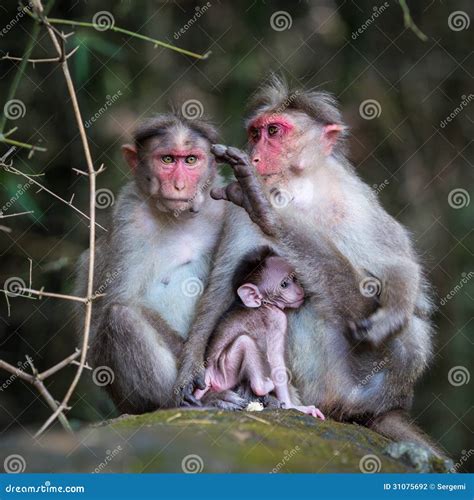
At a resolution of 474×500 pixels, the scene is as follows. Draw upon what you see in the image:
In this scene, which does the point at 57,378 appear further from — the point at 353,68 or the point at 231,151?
the point at 231,151

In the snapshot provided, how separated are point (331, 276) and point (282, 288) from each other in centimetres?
38

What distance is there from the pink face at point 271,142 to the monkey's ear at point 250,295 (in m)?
0.69

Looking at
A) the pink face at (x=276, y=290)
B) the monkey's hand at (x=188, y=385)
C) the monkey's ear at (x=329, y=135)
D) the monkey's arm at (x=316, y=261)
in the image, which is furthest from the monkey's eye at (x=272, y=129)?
the monkey's hand at (x=188, y=385)

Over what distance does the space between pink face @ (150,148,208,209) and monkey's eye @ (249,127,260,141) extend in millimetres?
327

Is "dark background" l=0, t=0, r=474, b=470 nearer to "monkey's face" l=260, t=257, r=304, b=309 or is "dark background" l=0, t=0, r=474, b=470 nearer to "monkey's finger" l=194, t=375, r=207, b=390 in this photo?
"monkey's face" l=260, t=257, r=304, b=309

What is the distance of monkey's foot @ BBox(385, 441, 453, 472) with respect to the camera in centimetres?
598

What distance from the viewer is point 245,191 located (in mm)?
6355

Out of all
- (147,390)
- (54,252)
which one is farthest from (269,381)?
(54,252)

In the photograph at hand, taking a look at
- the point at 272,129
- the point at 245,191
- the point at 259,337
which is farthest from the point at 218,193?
the point at 259,337

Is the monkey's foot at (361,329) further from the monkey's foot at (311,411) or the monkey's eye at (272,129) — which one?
the monkey's eye at (272,129)

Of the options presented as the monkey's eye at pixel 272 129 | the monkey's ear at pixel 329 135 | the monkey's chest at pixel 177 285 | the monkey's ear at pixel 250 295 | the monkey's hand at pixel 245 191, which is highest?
the monkey's ear at pixel 329 135

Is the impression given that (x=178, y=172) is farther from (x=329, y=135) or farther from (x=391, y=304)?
(x=391, y=304)

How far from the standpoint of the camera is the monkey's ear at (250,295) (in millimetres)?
6930

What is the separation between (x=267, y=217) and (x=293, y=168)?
64 centimetres
